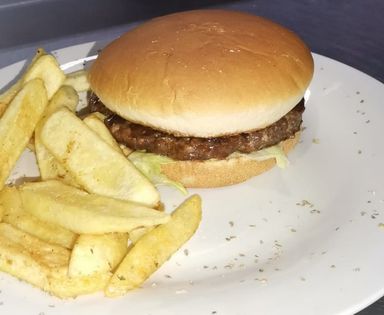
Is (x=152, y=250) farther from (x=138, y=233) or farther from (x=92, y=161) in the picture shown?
(x=92, y=161)

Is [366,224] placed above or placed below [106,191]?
below

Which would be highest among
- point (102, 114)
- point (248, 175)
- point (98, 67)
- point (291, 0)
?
point (98, 67)

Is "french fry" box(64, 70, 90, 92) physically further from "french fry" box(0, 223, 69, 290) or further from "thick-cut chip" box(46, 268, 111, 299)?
"thick-cut chip" box(46, 268, 111, 299)

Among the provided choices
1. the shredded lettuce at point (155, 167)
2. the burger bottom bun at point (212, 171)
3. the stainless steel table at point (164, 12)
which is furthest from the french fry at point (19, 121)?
the stainless steel table at point (164, 12)

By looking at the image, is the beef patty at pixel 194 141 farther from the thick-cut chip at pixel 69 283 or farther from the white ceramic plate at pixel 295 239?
the thick-cut chip at pixel 69 283

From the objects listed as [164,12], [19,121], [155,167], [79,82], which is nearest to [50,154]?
[19,121]

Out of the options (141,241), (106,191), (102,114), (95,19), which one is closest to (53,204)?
(106,191)

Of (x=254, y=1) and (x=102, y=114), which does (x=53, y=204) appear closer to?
(x=102, y=114)

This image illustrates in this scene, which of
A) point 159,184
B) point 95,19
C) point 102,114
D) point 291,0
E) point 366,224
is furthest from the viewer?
point 291,0
